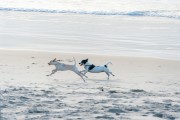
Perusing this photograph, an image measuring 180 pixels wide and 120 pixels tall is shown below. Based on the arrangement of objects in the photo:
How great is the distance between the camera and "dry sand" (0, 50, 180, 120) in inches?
322

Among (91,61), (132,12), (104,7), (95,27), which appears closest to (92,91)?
(91,61)

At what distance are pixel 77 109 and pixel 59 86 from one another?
2.38 metres

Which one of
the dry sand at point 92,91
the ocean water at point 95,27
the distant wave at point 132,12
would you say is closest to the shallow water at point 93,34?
the ocean water at point 95,27

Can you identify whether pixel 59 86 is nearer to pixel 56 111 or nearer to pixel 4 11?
pixel 56 111

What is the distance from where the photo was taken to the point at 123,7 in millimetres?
32750

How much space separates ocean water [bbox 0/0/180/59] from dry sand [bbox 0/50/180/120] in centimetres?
231

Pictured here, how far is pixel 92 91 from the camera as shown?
10.3 meters

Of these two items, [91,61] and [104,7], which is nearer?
[91,61]

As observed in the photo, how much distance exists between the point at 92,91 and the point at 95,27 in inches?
511

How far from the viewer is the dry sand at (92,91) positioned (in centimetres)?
818

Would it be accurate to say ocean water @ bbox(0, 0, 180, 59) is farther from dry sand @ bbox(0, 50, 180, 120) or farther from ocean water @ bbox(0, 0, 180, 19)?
dry sand @ bbox(0, 50, 180, 120)

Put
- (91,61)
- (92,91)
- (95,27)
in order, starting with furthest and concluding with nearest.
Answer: (95,27), (91,61), (92,91)

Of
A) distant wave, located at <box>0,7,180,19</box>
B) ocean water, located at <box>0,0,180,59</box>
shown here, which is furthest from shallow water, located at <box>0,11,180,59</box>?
distant wave, located at <box>0,7,180,19</box>

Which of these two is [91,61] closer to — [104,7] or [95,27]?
[95,27]
